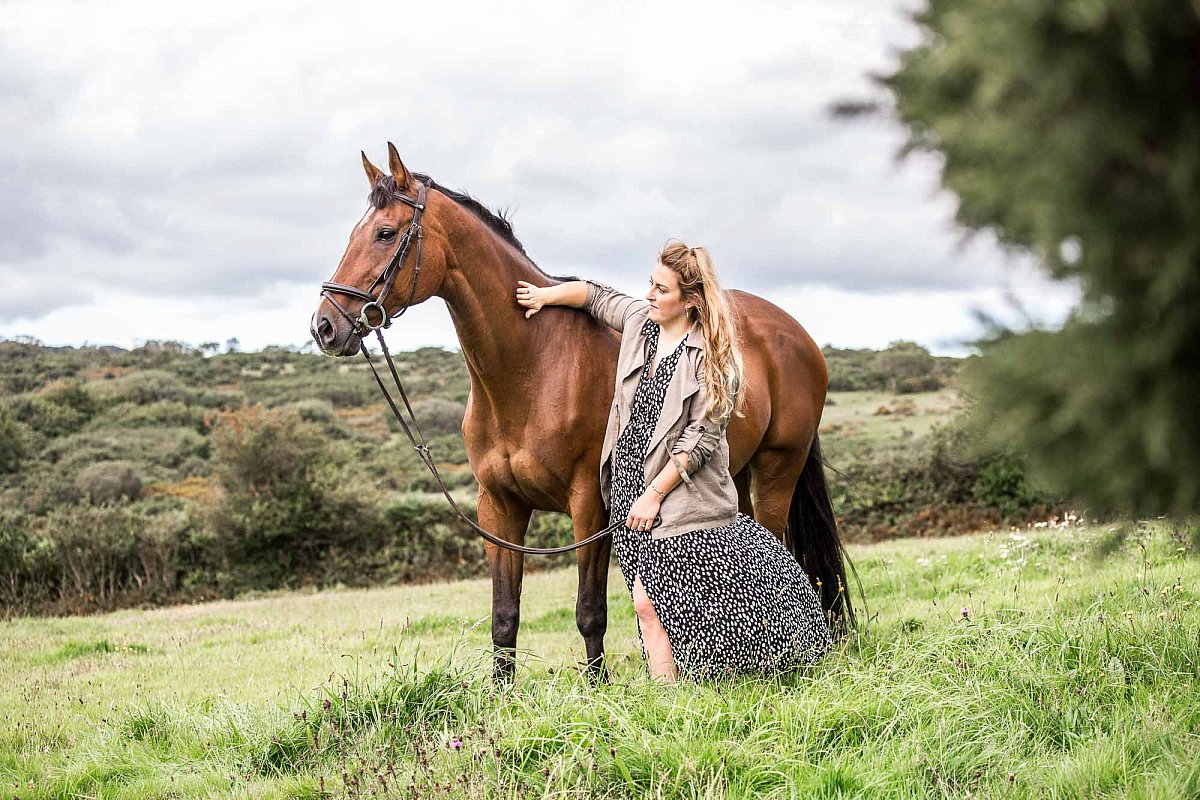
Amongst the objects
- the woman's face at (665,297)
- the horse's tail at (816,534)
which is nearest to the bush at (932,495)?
the horse's tail at (816,534)

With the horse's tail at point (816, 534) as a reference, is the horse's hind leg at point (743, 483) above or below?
above

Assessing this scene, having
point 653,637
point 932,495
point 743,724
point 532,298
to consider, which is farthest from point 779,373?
point 932,495

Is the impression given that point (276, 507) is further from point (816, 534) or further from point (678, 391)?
point (678, 391)

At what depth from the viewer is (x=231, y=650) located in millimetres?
8414

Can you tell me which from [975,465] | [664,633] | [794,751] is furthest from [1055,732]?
[975,465]

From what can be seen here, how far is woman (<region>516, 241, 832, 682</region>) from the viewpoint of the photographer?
4.62 metres

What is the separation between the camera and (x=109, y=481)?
22.3 metres

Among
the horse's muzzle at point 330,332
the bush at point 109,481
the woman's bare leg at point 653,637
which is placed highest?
the horse's muzzle at point 330,332

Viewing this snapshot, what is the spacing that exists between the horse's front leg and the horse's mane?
135 centimetres

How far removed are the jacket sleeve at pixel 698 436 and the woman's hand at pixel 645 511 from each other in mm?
183

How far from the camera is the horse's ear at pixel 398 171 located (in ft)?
15.5

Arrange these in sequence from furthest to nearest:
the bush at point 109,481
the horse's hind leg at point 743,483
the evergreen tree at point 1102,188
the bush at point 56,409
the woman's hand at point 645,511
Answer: the bush at point 56,409 < the bush at point 109,481 < the horse's hind leg at point 743,483 < the woman's hand at point 645,511 < the evergreen tree at point 1102,188

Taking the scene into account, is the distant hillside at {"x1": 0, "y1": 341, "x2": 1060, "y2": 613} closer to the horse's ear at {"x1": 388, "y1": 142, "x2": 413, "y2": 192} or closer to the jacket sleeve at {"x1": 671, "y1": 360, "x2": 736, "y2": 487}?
the jacket sleeve at {"x1": 671, "y1": 360, "x2": 736, "y2": 487}

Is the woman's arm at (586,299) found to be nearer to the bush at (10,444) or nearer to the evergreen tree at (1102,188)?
the evergreen tree at (1102,188)
